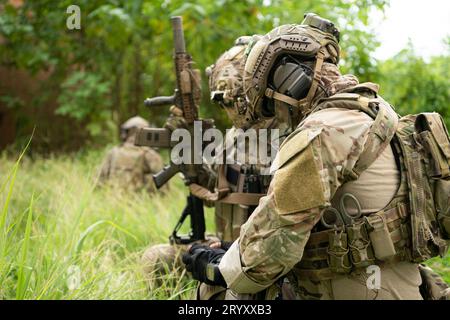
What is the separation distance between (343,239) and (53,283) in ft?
4.72

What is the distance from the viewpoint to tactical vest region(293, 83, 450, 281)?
6.75ft

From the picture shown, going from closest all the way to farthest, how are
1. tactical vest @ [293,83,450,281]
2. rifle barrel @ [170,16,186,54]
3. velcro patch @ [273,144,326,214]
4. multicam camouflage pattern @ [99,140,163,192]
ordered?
velcro patch @ [273,144,326,214]
tactical vest @ [293,83,450,281]
rifle barrel @ [170,16,186,54]
multicam camouflage pattern @ [99,140,163,192]

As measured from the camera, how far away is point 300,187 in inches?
75.9

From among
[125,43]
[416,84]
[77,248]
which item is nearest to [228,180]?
[77,248]

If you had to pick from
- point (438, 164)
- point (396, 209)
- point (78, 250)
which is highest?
point (438, 164)

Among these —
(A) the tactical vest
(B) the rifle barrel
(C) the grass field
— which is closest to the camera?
(A) the tactical vest

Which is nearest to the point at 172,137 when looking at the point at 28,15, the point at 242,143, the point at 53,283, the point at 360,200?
the point at 242,143

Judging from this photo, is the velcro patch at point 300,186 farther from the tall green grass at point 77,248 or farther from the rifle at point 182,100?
the rifle at point 182,100

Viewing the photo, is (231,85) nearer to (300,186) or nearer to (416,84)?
(300,186)

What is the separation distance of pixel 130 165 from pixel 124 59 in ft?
12.2

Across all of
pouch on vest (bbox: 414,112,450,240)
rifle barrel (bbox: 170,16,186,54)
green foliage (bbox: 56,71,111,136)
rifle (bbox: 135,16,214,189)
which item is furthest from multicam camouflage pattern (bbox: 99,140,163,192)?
pouch on vest (bbox: 414,112,450,240)

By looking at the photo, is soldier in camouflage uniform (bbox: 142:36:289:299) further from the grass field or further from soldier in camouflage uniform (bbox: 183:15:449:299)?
soldier in camouflage uniform (bbox: 183:15:449:299)

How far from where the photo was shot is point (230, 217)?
12.2 feet
